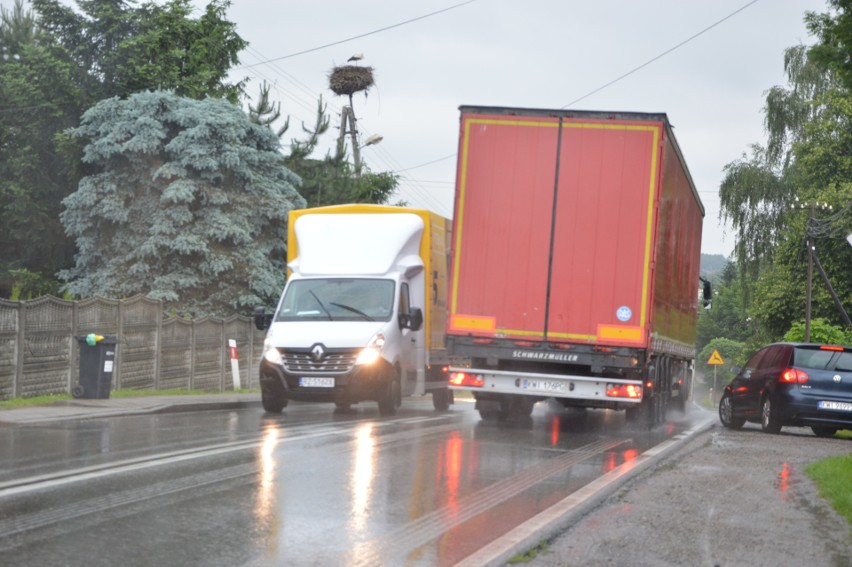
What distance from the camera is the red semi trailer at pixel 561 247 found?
634 inches

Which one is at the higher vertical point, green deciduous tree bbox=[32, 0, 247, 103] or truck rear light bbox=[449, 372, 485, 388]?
green deciduous tree bbox=[32, 0, 247, 103]

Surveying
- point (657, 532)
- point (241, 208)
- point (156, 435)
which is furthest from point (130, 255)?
point (657, 532)

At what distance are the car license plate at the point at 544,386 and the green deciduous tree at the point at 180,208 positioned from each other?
17.9 meters

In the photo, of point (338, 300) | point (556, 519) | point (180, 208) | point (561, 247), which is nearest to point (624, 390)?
point (561, 247)

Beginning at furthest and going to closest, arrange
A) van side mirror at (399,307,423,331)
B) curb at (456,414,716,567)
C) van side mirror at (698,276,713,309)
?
1. van side mirror at (698,276,713,309)
2. van side mirror at (399,307,423,331)
3. curb at (456,414,716,567)

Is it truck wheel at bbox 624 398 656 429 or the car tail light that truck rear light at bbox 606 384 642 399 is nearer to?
truck wheel at bbox 624 398 656 429

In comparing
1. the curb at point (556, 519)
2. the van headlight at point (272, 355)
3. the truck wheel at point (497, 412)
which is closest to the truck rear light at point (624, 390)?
the truck wheel at point (497, 412)

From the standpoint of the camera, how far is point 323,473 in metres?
10.4

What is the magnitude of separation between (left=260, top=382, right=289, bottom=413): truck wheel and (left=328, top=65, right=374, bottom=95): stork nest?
30.7m

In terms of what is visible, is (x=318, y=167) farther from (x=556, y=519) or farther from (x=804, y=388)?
(x=556, y=519)

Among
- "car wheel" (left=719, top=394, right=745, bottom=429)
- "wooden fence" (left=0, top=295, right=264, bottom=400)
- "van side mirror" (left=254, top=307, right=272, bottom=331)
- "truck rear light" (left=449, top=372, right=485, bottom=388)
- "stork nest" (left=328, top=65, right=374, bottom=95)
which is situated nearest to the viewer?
"truck rear light" (left=449, top=372, right=485, bottom=388)

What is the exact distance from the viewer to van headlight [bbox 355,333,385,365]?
61.8 ft

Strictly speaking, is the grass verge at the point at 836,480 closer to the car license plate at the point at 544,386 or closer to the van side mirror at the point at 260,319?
the car license plate at the point at 544,386

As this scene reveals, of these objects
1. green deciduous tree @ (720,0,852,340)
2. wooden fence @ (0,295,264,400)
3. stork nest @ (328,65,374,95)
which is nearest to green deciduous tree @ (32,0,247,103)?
stork nest @ (328,65,374,95)
